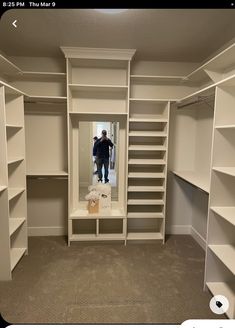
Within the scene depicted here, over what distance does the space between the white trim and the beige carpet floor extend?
2.25m

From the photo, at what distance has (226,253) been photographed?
71.1 inches

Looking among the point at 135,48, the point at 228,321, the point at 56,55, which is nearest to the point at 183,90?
the point at 135,48

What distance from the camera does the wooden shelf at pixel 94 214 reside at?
273cm

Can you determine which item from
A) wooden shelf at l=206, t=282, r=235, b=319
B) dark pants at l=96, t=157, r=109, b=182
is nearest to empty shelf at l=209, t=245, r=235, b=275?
wooden shelf at l=206, t=282, r=235, b=319

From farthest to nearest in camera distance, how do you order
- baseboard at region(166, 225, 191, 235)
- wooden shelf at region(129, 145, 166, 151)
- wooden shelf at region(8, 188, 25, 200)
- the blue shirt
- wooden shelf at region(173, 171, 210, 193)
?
baseboard at region(166, 225, 191, 235) → the blue shirt → wooden shelf at region(129, 145, 166, 151) → wooden shelf at region(8, 188, 25, 200) → wooden shelf at region(173, 171, 210, 193)

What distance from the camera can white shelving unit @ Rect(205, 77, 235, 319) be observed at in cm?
174

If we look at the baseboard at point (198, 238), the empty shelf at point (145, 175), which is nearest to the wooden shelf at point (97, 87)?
the empty shelf at point (145, 175)

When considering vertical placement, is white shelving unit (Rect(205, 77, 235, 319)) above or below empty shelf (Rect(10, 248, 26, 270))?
above

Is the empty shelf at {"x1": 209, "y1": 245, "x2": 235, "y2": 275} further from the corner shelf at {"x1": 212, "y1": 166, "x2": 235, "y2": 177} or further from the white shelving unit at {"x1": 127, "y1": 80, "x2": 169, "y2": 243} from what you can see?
the white shelving unit at {"x1": 127, "y1": 80, "x2": 169, "y2": 243}

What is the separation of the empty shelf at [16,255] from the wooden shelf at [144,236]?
1.26 metres

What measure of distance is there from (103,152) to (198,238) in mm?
1665

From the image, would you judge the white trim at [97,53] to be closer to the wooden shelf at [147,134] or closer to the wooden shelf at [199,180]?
the wooden shelf at [147,134]

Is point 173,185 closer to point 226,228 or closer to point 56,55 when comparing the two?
point 226,228

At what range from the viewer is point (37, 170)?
2.94 metres
